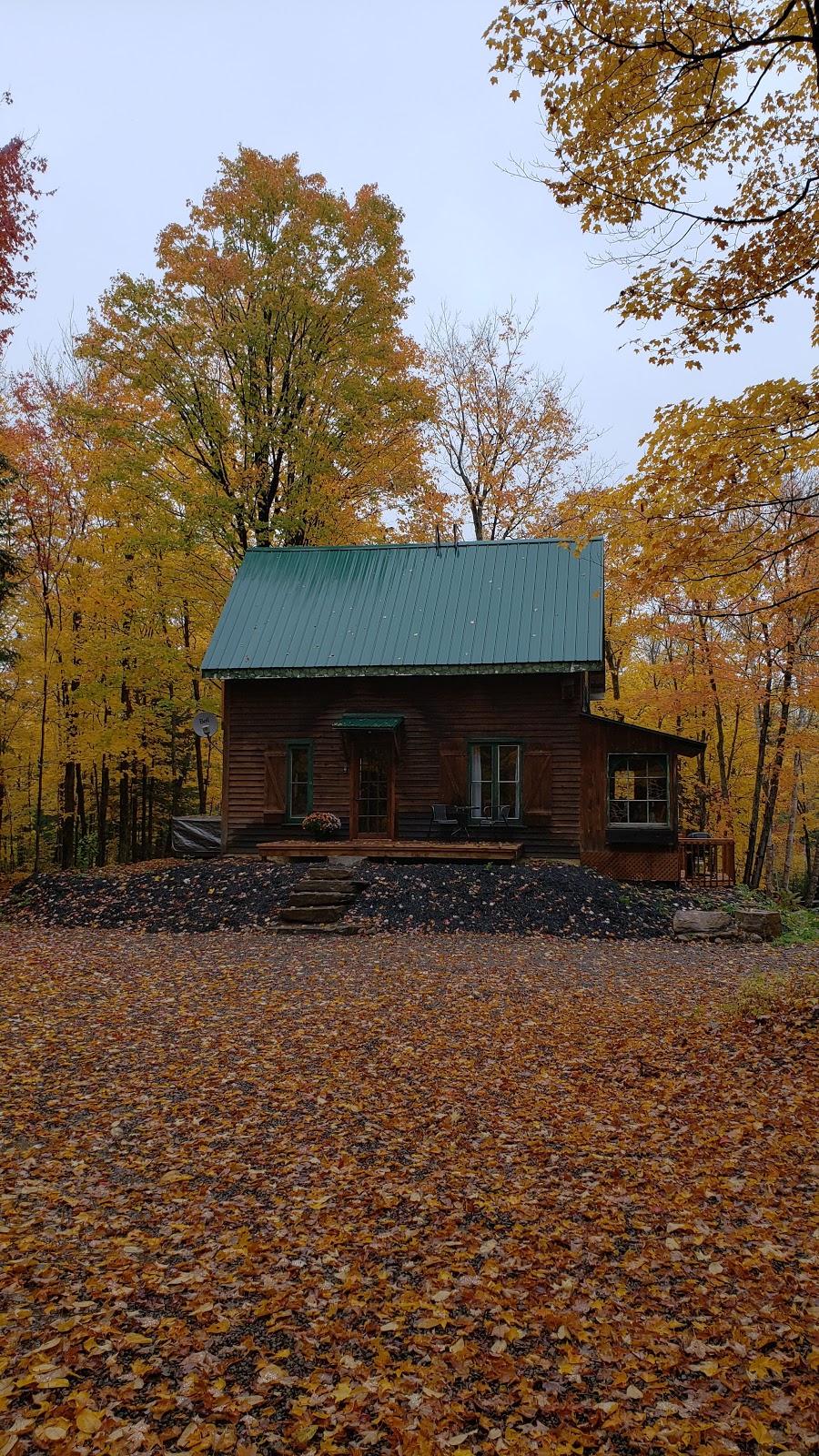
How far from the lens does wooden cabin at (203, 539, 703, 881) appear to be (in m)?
17.6

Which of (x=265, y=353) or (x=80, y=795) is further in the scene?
(x=80, y=795)

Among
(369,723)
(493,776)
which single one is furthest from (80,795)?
(493,776)

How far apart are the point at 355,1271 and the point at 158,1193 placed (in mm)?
1487

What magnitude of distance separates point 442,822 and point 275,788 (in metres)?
3.82

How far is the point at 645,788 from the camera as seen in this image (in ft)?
61.3

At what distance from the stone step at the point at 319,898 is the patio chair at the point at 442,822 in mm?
4019

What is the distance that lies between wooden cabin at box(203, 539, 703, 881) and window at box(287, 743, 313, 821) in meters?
0.04

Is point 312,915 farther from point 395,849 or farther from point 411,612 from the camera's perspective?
point 411,612

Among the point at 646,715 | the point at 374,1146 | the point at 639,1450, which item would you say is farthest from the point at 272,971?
the point at 646,715

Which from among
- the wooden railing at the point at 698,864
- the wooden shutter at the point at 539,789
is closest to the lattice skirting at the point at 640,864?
the wooden railing at the point at 698,864

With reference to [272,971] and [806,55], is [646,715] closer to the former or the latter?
[272,971]

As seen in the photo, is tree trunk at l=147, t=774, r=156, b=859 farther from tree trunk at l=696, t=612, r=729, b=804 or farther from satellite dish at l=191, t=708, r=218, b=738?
tree trunk at l=696, t=612, r=729, b=804

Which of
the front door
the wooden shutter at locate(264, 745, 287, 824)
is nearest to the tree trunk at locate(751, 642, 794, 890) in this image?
the front door

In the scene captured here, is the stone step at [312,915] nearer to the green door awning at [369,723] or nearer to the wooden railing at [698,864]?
the green door awning at [369,723]
